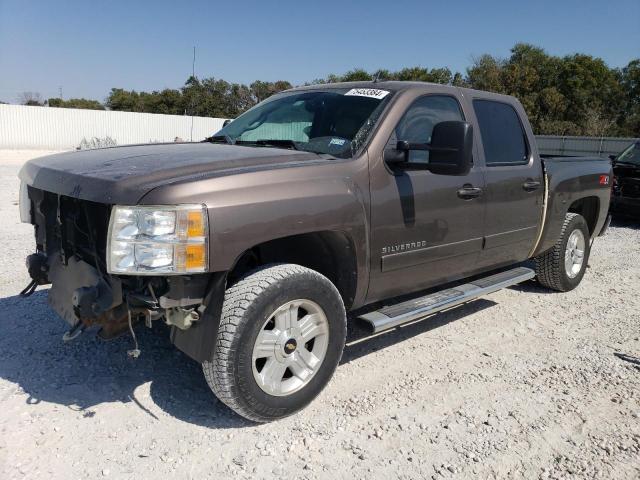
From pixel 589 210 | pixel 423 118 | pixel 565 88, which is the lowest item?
pixel 589 210

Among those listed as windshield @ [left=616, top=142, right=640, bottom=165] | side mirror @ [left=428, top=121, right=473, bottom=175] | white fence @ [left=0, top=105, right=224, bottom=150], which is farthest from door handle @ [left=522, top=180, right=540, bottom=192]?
white fence @ [left=0, top=105, right=224, bottom=150]

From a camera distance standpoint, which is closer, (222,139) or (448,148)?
(448,148)

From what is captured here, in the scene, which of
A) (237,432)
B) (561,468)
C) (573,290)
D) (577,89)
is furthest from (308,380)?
(577,89)

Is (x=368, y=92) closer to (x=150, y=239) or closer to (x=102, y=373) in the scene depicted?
(x=150, y=239)

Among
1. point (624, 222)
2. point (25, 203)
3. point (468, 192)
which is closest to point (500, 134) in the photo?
point (468, 192)

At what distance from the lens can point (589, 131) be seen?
33.2 meters

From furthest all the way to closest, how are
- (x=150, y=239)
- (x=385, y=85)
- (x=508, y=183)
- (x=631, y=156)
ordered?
(x=631, y=156) → (x=508, y=183) → (x=385, y=85) → (x=150, y=239)

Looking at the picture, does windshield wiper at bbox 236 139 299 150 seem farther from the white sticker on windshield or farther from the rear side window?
the rear side window

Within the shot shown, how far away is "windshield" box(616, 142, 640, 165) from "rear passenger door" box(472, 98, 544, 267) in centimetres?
612

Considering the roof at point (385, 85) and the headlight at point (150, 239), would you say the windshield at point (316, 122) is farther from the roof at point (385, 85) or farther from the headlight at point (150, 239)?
the headlight at point (150, 239)

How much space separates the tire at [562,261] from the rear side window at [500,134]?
1.20 m

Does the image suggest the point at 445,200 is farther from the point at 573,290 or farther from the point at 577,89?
the point at 577,89

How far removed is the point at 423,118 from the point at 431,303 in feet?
4.24

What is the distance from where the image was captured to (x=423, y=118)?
3809 mm
